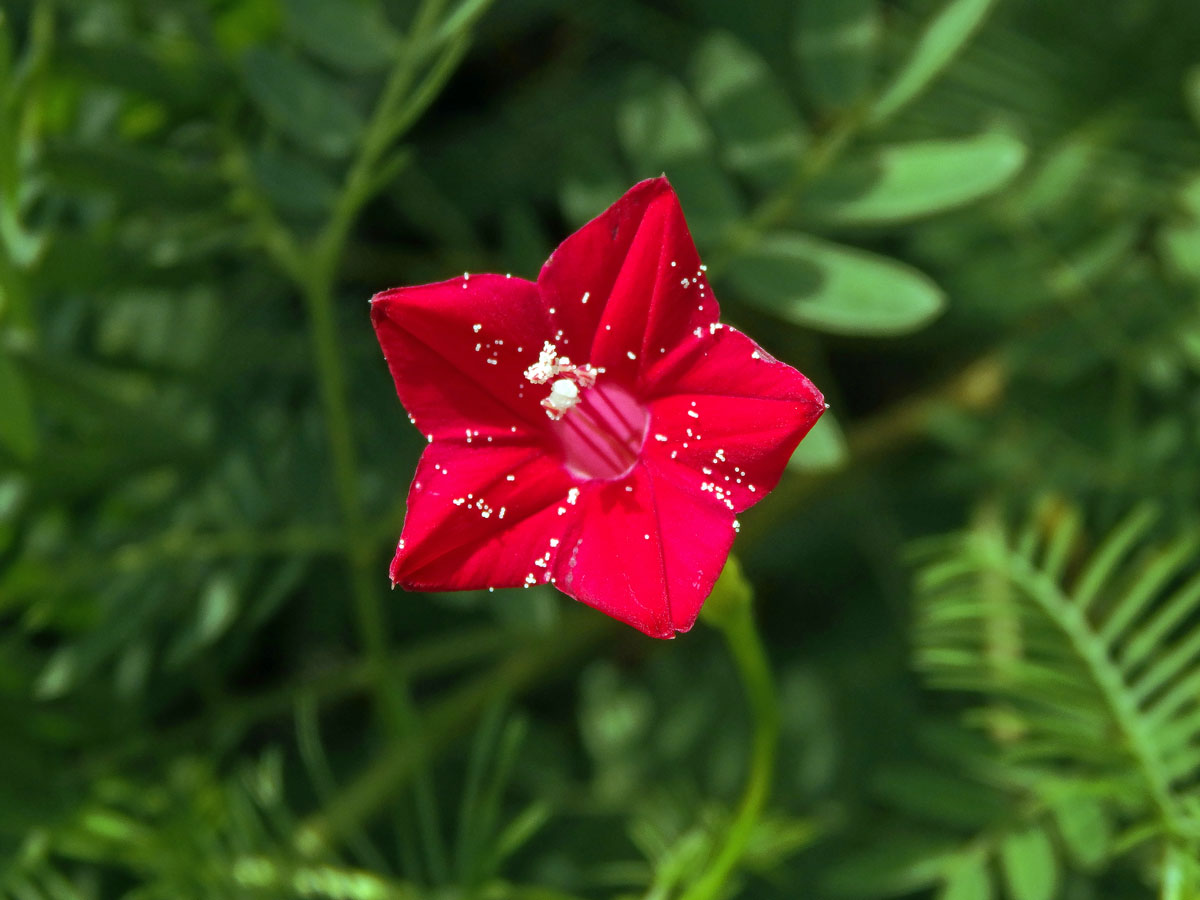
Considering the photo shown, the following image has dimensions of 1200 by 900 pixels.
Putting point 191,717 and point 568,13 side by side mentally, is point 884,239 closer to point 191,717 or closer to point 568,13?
point 568,13

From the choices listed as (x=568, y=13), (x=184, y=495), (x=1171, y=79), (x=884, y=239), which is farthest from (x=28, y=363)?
(x=1171, y=79)

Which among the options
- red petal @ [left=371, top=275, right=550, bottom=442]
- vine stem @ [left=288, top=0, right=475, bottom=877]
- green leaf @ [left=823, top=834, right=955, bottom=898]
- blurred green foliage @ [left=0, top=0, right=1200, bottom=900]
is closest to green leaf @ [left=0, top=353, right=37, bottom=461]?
blurred green foliage @ [left=0, top=0, right=1200, bottom=900]

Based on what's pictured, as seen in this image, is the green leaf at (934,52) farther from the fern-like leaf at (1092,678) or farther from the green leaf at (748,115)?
the fern-like leaf at (1092,678)

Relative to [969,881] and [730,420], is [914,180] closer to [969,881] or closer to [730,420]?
[730,420]

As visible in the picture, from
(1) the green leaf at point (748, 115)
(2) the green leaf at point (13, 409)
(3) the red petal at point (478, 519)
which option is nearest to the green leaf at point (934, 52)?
(1) the green leaf at point (748, 115)

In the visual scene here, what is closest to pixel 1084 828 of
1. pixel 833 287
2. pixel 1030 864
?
pixel 1030 864

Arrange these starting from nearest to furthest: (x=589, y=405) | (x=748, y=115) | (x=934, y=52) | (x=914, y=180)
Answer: (x=589, y=405) < (x=934, y=52) < (x=914, y=180) < (x=748, y=115)
